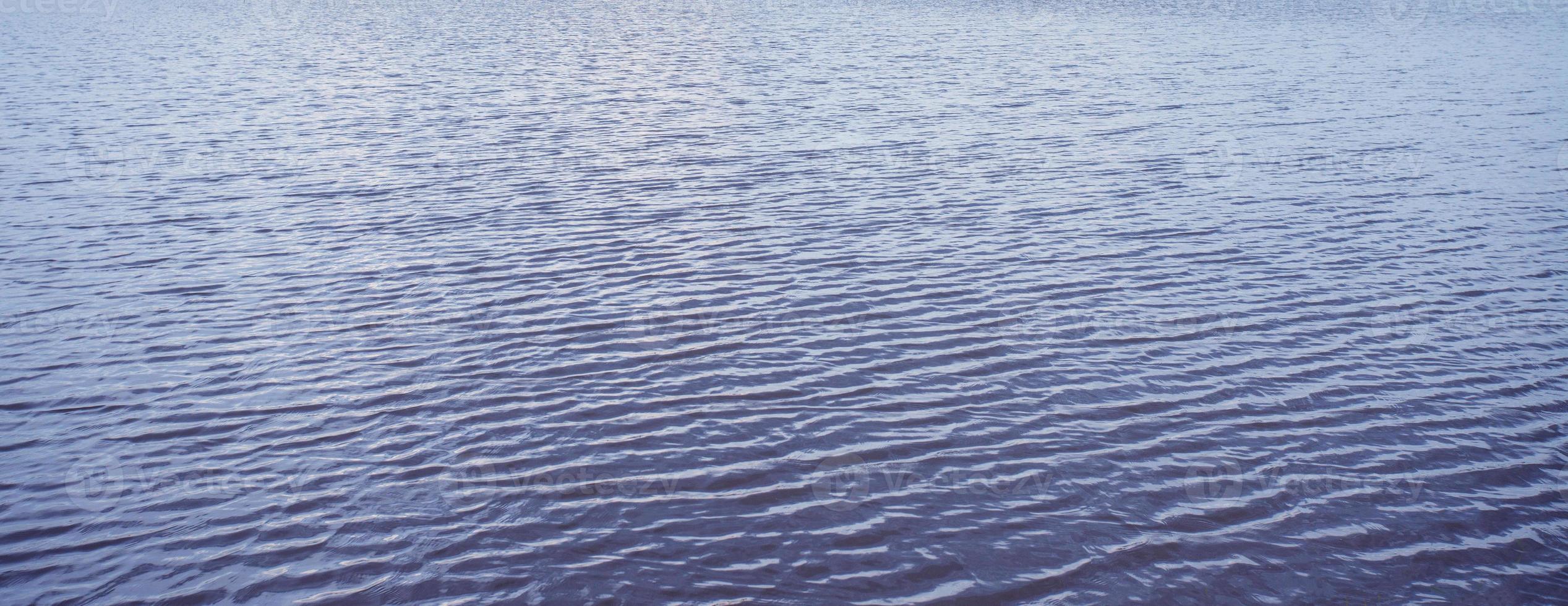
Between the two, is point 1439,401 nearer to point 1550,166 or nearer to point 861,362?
point 861,362

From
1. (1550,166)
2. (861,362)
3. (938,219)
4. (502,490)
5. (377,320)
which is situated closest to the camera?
(502,490)

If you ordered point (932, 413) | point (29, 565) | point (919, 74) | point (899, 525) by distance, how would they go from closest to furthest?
point (29, 565)
point (899, 525)
point (932, 413)
point (919, 74)

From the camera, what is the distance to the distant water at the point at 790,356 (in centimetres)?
1212

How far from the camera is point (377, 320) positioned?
1906 cm

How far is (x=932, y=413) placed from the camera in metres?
15.4

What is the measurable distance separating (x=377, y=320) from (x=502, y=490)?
6844 millimetres

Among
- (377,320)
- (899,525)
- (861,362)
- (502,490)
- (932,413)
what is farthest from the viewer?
(377,320)

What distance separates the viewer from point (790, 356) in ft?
57.3

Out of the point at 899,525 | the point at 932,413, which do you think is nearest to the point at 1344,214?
the point at 932,413

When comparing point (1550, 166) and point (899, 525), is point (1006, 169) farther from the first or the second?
point (899, 525)

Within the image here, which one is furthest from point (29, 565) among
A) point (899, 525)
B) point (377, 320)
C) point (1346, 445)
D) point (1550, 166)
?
point (1550, 166)

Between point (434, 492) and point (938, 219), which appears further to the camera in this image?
point (938, 219)

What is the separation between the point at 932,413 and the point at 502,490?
568 centimetres

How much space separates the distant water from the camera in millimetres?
12125
